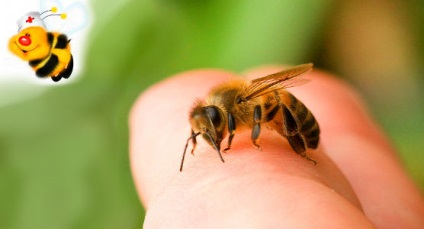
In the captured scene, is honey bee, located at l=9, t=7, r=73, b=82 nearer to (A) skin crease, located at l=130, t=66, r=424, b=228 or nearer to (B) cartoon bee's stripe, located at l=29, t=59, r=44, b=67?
(B) cartoon bee's stripe, located at l=29, t=59, r=44, b=67

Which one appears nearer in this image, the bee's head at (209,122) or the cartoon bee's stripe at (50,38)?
the cartoon bee's stripe at (50,38)

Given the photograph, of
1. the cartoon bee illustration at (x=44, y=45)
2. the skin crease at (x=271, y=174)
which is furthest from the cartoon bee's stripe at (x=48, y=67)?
the skin crease at (x=271, y=174)

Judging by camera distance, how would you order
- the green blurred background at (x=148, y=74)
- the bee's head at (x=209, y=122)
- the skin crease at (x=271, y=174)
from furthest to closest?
the green blurred background at (x=148, y=74) → the bee's head at (x=209, y=122) → the skin crease at (x=271, y=174)

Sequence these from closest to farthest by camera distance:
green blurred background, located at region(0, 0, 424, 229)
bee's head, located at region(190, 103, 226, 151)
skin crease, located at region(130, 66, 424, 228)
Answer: skin crease, located at region(130, 66, 424, 228) → bee's head, located at region(190, 103, 226, 151) → green blurred background, located at region(0, 0, 424, 229)

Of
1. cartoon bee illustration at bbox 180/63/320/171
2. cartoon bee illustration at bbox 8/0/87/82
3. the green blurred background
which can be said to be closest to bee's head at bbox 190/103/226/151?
cartoon bee illustration at bbox 180/63/320/171

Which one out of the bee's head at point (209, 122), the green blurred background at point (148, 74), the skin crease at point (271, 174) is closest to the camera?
the skin crease at point (271, 174)

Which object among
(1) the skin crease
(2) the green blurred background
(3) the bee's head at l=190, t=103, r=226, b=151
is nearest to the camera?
(1) the skin crease

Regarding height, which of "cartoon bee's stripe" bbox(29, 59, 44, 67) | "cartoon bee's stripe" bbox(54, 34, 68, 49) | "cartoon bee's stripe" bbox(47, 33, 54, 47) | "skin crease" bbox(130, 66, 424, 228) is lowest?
"skin crease" bbox(130, 66, 424, 228)

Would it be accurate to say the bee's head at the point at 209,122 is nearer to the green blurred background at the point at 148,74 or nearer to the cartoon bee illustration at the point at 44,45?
the cartoon bee illustration at the point at 44,45
